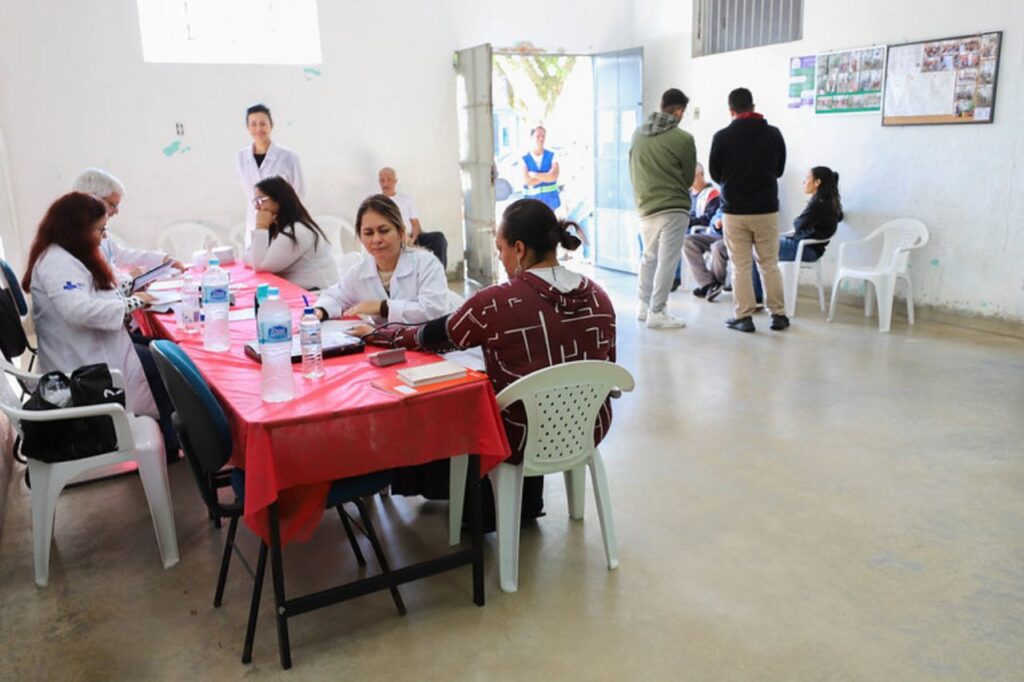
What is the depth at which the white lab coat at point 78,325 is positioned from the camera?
10.1 feet

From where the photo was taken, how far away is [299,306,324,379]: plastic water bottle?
234cm

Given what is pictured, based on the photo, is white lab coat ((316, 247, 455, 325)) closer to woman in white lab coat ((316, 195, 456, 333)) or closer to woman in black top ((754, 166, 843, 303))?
woman in white lab coat ((316, 195, 456, 333))

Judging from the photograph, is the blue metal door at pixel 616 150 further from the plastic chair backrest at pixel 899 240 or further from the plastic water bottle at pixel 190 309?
the plastic water bottle at pixel 190 309

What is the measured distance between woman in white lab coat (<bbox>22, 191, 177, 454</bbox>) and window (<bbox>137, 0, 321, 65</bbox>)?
3646mm

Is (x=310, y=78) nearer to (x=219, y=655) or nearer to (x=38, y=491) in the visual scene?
(x=38, y=491)

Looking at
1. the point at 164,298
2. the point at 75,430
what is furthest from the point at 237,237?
the point at 75,430

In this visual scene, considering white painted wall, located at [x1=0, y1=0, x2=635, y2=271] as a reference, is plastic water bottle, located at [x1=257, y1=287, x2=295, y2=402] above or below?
below

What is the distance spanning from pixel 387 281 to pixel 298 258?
1.17 meters

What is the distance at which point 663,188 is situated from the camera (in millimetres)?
5555

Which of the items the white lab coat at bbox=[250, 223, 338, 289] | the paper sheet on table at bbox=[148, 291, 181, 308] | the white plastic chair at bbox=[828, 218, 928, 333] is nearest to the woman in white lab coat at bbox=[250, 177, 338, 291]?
the white lab coat at bbox=[250, 223, 338, 289]

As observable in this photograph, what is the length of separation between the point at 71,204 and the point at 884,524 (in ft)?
10.7

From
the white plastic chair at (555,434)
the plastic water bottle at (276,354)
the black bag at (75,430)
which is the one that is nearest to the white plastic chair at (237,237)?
the black bag at (75,430)

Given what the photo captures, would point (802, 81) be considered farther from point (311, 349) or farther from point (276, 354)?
point (276, 354)

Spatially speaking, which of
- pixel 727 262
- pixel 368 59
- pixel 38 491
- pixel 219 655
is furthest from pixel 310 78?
pixel 219 655
